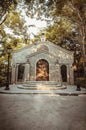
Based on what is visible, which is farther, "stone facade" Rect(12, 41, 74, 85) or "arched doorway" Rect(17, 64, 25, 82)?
"arched doorway" Rect(17, 64, 25, 82)

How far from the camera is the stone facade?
22062 mm

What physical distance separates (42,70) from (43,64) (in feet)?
3.27

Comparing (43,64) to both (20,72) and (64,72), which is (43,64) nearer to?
(64,72)

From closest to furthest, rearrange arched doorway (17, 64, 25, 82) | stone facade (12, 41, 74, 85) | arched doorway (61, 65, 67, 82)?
stone facade (12, 41, 74, 85)
arched doorway (61, 65, 67, 82)
arched doorway (17, 64, 25, 82)

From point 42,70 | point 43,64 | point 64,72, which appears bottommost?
point 64,72

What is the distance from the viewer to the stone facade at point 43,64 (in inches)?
869

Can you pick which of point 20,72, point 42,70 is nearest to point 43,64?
point 42,70

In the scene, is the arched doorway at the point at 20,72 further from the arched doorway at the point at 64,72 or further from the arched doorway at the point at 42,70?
the arched doorway at the point at 64,72

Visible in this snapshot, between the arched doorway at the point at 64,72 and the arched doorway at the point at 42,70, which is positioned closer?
the arched doorway at the point at 42,70

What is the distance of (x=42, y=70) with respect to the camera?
2241 centimetres

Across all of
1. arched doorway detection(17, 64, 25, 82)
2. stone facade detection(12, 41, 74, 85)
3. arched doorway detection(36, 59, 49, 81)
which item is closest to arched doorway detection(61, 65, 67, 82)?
stone facade detection(12, 41, 74, 85)

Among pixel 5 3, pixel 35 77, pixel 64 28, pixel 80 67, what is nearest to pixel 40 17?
pixel 64 28

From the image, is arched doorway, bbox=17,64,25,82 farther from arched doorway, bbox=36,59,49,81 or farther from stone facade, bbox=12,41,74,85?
arched doorway, bbox=36,59,49,81

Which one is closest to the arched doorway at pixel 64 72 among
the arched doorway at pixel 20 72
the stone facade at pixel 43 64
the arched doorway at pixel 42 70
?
the stone facade at pixel 43 64
